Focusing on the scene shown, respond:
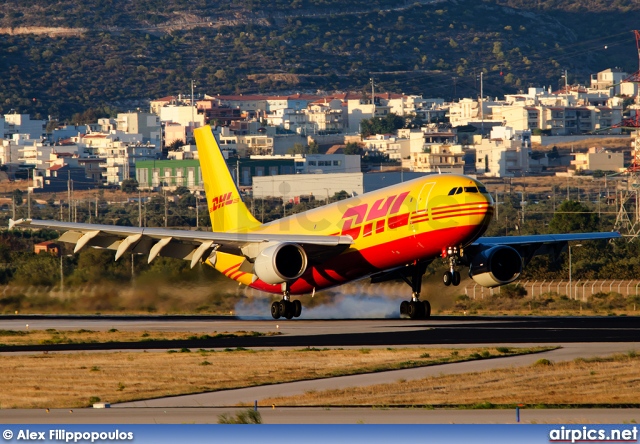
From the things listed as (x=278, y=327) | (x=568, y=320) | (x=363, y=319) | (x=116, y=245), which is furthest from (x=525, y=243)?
(x=116, y=245)

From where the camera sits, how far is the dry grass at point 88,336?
4253 cm

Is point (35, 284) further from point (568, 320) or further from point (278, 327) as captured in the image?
point (568, 320)

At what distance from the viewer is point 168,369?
32562 mm

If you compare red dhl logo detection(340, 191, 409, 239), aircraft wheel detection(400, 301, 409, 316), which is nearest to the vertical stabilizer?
red dhl logo detection(340, 191, 409, 239)

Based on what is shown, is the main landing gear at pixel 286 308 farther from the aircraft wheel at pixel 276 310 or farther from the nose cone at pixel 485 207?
the nose cone at pixel 485 207

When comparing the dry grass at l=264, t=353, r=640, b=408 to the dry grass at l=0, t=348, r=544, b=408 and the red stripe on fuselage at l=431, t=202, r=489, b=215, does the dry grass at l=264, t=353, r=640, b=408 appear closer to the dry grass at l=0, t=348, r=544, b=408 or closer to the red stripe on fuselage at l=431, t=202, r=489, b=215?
the dry grass at l=0, t=348, r=544, b=408

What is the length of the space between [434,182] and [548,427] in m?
29.2

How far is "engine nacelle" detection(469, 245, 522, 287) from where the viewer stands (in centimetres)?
5097

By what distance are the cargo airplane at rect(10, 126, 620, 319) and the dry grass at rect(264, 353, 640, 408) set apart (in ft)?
47.5

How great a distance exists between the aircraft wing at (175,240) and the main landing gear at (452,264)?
435 centimetres

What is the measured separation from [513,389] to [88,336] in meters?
21.4

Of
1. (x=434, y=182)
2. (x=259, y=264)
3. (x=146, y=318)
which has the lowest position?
(x=146, y=318)

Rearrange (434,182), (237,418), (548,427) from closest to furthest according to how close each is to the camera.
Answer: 1. (548,427)
2. (237,418)
3. (434,182)

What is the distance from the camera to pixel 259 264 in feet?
159
